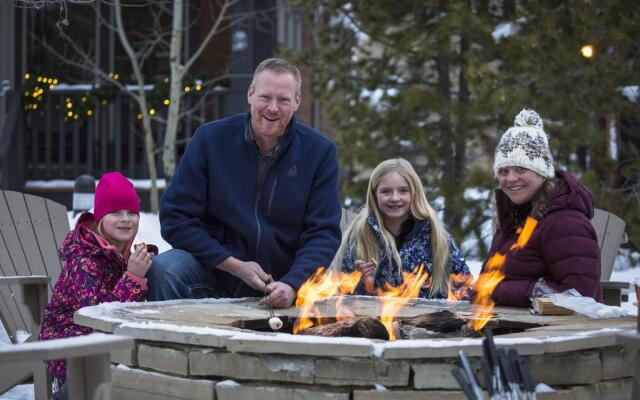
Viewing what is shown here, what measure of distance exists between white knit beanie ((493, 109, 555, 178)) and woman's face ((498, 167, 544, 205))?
0.02 metres

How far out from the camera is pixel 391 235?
5.38 m

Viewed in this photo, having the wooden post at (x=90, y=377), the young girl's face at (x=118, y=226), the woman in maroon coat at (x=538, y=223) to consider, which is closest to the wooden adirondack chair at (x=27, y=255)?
the young girl's face at (x=118, y=226)

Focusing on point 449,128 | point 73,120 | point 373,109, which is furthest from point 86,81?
point 449,128

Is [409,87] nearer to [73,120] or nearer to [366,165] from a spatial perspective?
[366,165]

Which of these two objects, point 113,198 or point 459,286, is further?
point 459,286

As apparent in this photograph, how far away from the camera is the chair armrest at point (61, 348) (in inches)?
104

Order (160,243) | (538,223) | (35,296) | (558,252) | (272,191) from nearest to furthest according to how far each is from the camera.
A: (558,252), (538,223), (272,191), (35,296), (160,243)

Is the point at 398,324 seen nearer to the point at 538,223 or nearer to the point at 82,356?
the point at 538,223

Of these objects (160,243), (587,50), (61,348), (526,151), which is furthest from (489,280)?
(587,50)

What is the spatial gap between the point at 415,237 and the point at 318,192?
86 cm

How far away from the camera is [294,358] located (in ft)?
10.2

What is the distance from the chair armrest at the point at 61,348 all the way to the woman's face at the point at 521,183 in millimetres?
2113

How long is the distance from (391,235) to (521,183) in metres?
1.10

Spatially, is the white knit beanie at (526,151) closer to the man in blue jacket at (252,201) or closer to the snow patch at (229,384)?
the man in blue jacket at (252,201)
